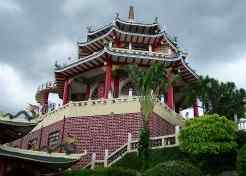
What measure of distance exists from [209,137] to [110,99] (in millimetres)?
10128

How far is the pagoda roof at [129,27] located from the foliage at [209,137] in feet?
53.7

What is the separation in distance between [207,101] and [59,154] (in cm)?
1252

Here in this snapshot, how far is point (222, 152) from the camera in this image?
24609 millimetres

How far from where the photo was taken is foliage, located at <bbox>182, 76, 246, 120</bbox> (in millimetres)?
30469

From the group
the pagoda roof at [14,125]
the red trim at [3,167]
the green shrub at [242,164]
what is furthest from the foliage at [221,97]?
the red trim at [3,167]

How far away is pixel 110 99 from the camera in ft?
107

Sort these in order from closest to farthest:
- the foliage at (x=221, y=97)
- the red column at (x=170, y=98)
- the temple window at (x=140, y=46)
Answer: the foliage at (x=221, y=97) → the red column at (x=170, y=98) → the temple window at (x=140, y=46)

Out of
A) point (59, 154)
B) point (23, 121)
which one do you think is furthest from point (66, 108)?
point (23, 121)

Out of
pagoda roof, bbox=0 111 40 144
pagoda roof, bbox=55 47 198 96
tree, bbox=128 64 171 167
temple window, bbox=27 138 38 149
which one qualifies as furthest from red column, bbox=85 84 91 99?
pagoda roof, bbox=0 111 40 144

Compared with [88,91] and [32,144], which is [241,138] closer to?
[88,91]

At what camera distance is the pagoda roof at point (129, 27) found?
39.7 metres

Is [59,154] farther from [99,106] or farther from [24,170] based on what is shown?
[99,106]

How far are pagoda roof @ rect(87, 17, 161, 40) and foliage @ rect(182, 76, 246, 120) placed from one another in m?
10.5

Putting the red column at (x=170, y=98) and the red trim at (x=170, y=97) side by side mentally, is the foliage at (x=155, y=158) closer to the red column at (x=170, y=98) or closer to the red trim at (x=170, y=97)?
the red trim at (x=170, y=97)
